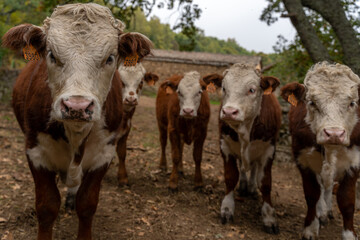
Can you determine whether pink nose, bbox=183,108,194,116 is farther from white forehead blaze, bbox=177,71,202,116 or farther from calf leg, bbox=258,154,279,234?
calf leg, bbox=258,154,279,234

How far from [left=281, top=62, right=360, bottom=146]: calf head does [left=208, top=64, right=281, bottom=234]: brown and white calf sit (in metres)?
0.54

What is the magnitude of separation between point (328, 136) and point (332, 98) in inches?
20.0

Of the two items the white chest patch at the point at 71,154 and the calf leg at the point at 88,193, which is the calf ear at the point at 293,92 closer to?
the white chest patch at the point at 71,154

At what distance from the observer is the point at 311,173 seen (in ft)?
13.0

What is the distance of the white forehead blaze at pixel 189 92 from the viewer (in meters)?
5.39

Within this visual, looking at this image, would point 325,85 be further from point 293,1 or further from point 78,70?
point 293,1

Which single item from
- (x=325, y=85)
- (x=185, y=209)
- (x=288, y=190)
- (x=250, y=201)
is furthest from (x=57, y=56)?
(x=288, y=190)

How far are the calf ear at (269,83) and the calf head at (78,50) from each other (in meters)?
2.08

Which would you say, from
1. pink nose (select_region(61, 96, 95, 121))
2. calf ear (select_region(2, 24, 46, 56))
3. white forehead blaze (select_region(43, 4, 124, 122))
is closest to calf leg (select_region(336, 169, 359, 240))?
white forehead blaze (select_region(43, 4, 124, 122))

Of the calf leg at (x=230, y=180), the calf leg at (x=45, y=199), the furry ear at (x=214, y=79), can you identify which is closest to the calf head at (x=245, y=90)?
the furry ear at (x=214, y=79)

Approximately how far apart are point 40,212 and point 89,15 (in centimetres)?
169

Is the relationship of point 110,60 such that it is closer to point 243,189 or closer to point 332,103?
point 332,103

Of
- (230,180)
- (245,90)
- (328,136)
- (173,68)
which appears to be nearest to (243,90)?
(245,90)

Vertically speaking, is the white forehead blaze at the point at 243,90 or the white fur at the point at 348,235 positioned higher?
the white forehead blaze at the point at 243,90
